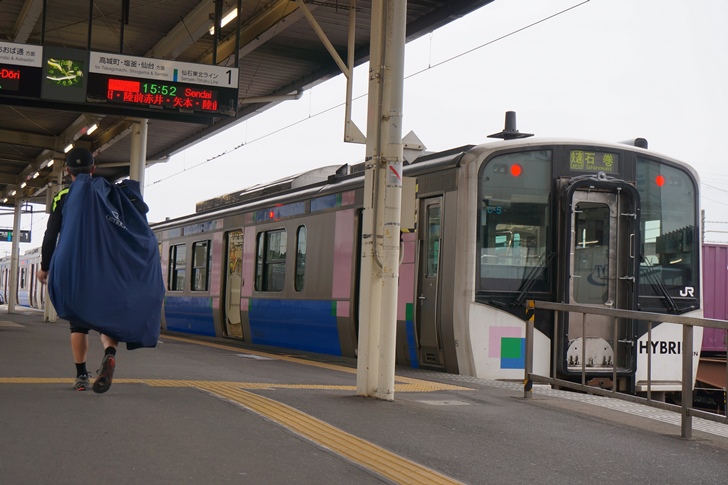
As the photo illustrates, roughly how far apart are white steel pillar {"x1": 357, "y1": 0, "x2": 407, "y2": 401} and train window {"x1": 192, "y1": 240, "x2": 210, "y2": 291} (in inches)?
455

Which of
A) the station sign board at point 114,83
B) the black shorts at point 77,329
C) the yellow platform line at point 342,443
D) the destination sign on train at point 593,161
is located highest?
the station sign board at point 114,83

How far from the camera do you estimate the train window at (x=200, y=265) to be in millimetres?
18797

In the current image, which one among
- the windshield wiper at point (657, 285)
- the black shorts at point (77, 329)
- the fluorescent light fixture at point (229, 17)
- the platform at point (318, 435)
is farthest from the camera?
the fluorescent light fixture at point (229, 17)

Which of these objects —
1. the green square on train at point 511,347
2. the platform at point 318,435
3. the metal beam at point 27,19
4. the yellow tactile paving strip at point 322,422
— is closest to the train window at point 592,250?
the green square on train at point 511,347

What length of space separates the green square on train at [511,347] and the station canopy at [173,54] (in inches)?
186

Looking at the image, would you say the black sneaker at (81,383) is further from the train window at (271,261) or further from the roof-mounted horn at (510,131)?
the train window at (271,261)

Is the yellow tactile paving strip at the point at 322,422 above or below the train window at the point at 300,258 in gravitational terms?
below

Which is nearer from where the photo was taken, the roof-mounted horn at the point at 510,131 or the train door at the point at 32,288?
the roof-mounted horn at the point at 510,131

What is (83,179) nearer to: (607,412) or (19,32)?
(607,412)

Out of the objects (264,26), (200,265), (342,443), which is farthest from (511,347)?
(200,265)

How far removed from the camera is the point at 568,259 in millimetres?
10461

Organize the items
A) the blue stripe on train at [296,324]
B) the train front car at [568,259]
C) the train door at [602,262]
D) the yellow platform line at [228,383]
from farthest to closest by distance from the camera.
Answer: the blue stripe on train at [296,324] → the train door at [602,262] → the train front car at [568,259] → the yellow platform line at [228,383]

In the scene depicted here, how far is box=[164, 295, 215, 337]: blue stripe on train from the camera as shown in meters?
18.5

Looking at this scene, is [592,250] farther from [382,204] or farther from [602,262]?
[382,204]
